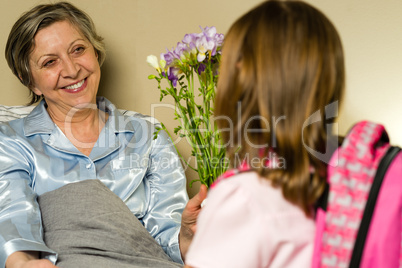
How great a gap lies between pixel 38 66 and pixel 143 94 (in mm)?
507

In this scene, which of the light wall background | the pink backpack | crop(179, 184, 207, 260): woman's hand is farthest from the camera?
the light wall background

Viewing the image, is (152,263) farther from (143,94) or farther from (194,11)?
(194,11)

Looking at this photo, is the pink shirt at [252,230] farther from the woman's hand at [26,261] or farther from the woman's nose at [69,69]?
the woman's nose at [69,69]

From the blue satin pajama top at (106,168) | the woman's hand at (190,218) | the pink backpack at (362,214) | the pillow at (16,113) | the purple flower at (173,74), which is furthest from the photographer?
the pillow at (16,113)

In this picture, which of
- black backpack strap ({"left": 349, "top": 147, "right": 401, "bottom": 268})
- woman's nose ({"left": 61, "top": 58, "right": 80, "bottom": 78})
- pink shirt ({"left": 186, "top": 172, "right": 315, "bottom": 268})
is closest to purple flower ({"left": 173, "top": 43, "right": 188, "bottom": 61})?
woman's nose ({"left": 61, "top": 58, "right": 80, "bottom": 78})

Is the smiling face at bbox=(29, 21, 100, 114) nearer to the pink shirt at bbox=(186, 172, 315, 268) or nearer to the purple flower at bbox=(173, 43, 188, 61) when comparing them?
the purple flower at bbox=(173, 43, 188, 61)

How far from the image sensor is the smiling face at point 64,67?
65.2 inches

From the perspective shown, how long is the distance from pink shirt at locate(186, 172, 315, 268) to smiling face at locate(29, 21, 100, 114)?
3.46ft

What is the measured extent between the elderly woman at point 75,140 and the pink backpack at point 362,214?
80 cm

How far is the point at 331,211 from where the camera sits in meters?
0.74

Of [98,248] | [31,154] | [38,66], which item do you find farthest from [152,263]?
[38,66]

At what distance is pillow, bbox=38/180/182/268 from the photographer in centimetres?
137

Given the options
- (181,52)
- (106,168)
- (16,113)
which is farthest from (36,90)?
(181,52)

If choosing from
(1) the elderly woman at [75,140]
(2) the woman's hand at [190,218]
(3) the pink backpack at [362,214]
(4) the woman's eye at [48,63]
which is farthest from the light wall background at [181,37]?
(3) the pink backpack at [362,214]
